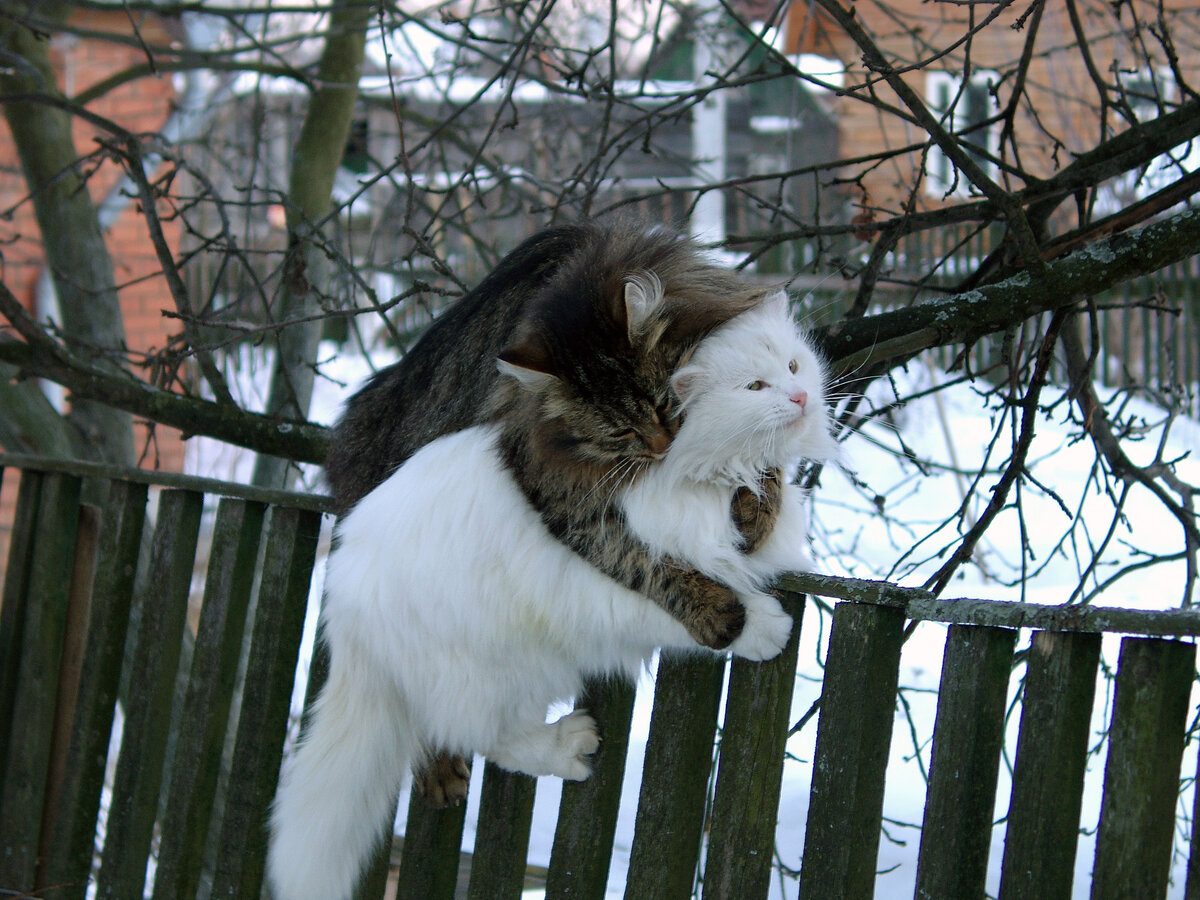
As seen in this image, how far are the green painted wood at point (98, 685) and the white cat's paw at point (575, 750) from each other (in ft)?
4.40

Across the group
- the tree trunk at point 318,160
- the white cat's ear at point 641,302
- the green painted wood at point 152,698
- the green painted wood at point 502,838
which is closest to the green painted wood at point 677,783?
the green painted wood at point 502,838

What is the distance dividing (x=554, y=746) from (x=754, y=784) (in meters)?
0.36

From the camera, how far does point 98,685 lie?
2.50 m

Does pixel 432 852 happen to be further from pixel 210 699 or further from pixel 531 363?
pixel 531 363

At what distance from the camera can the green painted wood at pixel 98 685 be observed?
2.48m

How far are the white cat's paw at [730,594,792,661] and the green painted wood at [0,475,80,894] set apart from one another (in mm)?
2026

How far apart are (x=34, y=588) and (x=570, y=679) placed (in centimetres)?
178

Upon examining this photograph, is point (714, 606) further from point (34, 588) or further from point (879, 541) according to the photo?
point (879, 541)

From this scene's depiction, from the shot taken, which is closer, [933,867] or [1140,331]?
[933,867]

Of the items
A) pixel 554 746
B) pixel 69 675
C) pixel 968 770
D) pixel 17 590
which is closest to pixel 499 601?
pixel 554 746

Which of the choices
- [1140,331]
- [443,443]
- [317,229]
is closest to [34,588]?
[317,229]

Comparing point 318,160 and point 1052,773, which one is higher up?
point 318,160

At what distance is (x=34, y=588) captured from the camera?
274 cm

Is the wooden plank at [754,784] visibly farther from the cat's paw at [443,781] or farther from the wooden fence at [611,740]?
the cat's paw at [443,781]
